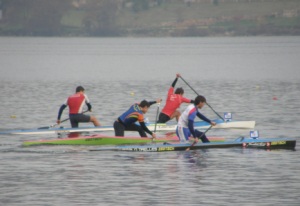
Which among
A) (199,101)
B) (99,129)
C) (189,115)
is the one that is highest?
(199,101)

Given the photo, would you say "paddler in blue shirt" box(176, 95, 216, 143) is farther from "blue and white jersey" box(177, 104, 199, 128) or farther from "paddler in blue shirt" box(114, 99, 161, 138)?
"paddler in blue shirt" box(114, 99, 161, 138)

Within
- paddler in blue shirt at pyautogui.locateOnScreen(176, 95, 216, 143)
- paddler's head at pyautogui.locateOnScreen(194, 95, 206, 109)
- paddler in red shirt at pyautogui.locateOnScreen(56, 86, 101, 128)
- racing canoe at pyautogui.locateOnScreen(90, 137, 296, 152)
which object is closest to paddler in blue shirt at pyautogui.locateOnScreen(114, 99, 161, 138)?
racing canoe at pyautogui.locateOnScreen(90, 137, 296, 152)

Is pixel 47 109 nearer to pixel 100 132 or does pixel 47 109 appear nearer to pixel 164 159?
pixel 100 132

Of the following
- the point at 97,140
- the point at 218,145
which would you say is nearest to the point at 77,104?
the point at 97,140

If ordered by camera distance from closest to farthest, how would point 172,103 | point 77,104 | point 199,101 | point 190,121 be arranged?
point 199,101 → point 190,121 → point 77,104 → point 172,103

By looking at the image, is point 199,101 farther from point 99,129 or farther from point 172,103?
point 99,129

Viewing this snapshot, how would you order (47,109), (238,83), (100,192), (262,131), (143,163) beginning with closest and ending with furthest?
(100,192)
(143,163)
(262,131)
(47,109)
(238,83)

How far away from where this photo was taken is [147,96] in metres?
76.3

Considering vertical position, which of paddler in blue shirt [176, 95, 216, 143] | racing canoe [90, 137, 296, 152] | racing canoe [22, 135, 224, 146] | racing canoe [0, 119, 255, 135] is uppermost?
paddler in blue shirt [176, 95, 216, 143]

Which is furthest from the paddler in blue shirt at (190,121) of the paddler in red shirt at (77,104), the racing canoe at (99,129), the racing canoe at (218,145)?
the paddler in red shirt at (77,104)

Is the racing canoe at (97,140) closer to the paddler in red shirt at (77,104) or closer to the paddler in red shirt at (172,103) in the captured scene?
the paddler in red shirt at (77,104)

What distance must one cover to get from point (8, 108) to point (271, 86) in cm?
3301

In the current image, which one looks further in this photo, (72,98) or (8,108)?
(8,108)

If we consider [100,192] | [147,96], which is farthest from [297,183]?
[147,96]
